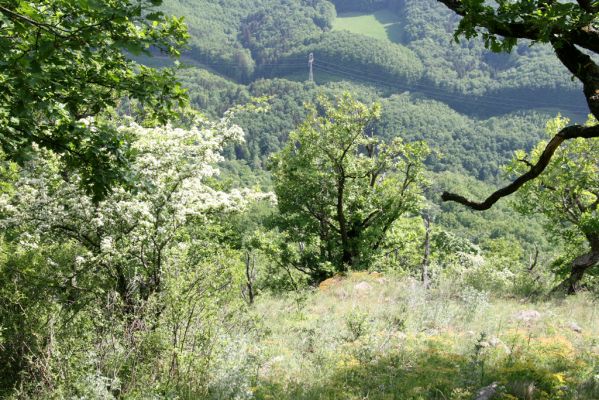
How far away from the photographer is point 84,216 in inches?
429

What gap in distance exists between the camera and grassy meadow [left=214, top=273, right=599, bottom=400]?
6402mm

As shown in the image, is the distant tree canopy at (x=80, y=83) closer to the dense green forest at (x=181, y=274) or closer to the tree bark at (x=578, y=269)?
the dense green forest at (x=181, y=274)

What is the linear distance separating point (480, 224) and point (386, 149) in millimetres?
107673

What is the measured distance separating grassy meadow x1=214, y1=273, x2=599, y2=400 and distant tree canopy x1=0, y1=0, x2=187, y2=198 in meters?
3.44

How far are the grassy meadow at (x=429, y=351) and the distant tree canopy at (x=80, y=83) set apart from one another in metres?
3.44

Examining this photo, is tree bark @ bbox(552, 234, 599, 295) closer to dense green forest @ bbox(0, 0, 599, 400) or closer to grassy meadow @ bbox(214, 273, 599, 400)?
dense green forest @ bbox(0, 0, 599, 400)

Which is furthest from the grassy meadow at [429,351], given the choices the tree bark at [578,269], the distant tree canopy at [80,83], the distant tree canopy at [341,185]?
the distant tree canopy at [341,185]

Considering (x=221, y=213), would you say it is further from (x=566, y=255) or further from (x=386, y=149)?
(x=566, y=255)

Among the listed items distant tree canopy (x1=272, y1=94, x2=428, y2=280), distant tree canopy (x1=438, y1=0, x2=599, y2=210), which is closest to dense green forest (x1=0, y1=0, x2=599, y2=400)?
distant tree canopy (x1=438, y1=0, x2=599, y2=210)

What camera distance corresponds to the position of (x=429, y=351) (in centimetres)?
817

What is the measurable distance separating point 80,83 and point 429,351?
6836 millimetres

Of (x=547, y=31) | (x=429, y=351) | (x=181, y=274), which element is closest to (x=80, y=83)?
(x=181, y=274)

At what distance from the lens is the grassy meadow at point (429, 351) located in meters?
6.40

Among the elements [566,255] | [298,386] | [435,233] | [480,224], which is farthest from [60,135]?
[480,224]
